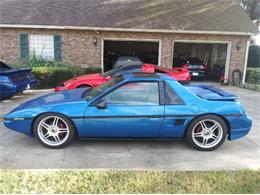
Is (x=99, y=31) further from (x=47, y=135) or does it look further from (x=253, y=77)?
(x=47, y=135)

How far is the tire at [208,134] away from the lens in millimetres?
4426

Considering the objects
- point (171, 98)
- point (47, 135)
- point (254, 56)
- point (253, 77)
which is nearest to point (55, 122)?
point (47, 135)

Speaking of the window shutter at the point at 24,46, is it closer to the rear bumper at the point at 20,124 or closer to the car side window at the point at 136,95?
the rear bumper at the point at 20,124

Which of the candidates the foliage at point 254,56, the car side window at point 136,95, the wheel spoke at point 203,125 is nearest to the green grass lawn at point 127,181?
the wheel spoke at point 203,125

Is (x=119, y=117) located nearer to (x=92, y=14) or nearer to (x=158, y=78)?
(x=158, y=78)

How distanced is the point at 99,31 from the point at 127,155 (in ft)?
33.0

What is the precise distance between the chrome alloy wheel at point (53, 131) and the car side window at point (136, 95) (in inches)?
35.3

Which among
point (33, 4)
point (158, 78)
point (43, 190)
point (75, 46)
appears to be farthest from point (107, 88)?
point (33, 4)

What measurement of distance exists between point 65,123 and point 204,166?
2341 mm

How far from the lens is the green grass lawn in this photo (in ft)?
10.3

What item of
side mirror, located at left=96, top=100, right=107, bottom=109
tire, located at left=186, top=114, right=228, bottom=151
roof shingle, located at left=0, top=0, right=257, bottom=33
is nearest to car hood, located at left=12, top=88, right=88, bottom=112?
side mirror, located at left=96, top=100, right=107, bottom=109

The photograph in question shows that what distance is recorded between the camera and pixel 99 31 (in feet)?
43.2

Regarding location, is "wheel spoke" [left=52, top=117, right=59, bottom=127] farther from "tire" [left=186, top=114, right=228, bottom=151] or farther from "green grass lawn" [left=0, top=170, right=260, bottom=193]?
"tire" [left=186, top=114, right=228, bottom=151]

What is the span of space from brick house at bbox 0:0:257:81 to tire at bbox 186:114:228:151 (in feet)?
31.0
